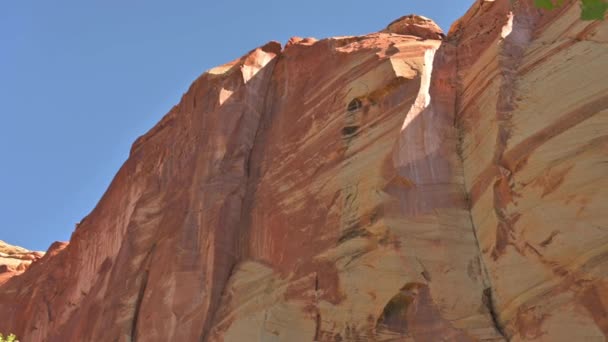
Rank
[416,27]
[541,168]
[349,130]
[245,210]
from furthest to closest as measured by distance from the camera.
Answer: [416,27]
[245,210]
[349,130]
[541,168]

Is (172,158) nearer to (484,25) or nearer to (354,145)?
(354,145)

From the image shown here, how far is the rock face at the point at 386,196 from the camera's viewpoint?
15.7 metres

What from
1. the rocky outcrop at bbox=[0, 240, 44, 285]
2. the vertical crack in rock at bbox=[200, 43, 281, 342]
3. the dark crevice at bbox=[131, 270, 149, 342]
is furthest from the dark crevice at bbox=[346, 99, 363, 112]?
the rocky outcrop at bbox=[0, 240, 44, 285]

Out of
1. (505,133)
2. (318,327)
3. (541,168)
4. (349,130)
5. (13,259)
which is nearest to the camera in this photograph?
(541,168)

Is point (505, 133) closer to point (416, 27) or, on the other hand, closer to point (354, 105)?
point (354, 105)

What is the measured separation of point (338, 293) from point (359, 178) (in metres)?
2.92

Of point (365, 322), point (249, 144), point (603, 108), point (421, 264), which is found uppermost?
point (249, 144)

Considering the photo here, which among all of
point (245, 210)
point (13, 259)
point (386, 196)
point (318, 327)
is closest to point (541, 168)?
point (386, 196)

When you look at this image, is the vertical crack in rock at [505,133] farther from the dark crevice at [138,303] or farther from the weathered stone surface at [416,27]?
the dark crevice at [138,303]

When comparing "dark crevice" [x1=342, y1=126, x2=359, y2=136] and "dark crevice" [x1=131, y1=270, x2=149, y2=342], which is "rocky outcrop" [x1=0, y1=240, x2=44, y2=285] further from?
"dark crevice" [x1=342, y1=126, x2=359, y2=136]

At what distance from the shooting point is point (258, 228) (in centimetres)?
2166

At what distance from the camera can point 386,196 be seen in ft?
60.2

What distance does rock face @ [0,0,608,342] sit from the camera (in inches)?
617

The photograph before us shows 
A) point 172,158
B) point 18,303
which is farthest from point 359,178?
point 18,303
